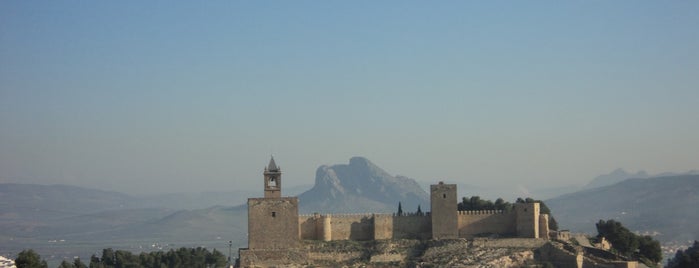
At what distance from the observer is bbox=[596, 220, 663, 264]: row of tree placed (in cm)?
8650

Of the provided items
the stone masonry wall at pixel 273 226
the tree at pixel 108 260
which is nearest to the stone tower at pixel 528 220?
the stone masonry wall at pixel 273 226

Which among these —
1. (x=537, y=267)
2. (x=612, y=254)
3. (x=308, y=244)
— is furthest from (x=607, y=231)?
(x=308, y=244)

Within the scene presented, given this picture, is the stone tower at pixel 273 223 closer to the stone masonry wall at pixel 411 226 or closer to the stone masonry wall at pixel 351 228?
the stone masonry wall at pixel 351 228

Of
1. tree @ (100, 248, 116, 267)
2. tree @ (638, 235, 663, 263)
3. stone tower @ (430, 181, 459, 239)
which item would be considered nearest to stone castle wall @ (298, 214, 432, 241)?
stone tower @ (430, 181, 459, 239)

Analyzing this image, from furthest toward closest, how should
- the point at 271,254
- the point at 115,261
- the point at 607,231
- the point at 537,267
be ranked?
1. the point at 115,261
2. the point at 607,231
3. the point at 271,254
4. the point at 537,267

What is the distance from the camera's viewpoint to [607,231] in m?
88.8

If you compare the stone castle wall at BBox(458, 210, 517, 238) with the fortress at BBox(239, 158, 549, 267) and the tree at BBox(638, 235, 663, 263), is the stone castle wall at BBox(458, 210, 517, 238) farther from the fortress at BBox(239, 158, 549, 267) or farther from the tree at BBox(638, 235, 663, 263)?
the tree at BBox(638, 235, 663, 263)

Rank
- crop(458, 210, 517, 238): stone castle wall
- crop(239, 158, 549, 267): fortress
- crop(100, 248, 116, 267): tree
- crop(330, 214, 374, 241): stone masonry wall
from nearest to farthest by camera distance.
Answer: crop(239, 158, 549, 267): fortress < crop(458, 210, 517, 238): stone castle wall < crop(330, 214, 374, 241): stone masonry wall < crop(100, 248, 116, 267): tree

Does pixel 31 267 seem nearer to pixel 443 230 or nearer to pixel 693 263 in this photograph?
pixel 443 230

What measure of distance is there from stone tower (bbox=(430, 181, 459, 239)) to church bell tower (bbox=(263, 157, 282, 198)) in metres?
11.6

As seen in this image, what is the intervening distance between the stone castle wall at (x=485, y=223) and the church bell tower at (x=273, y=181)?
545 inches

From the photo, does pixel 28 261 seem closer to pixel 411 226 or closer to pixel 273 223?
pixel 273 223

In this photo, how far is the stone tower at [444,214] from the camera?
270ft

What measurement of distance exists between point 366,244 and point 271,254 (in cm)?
727
